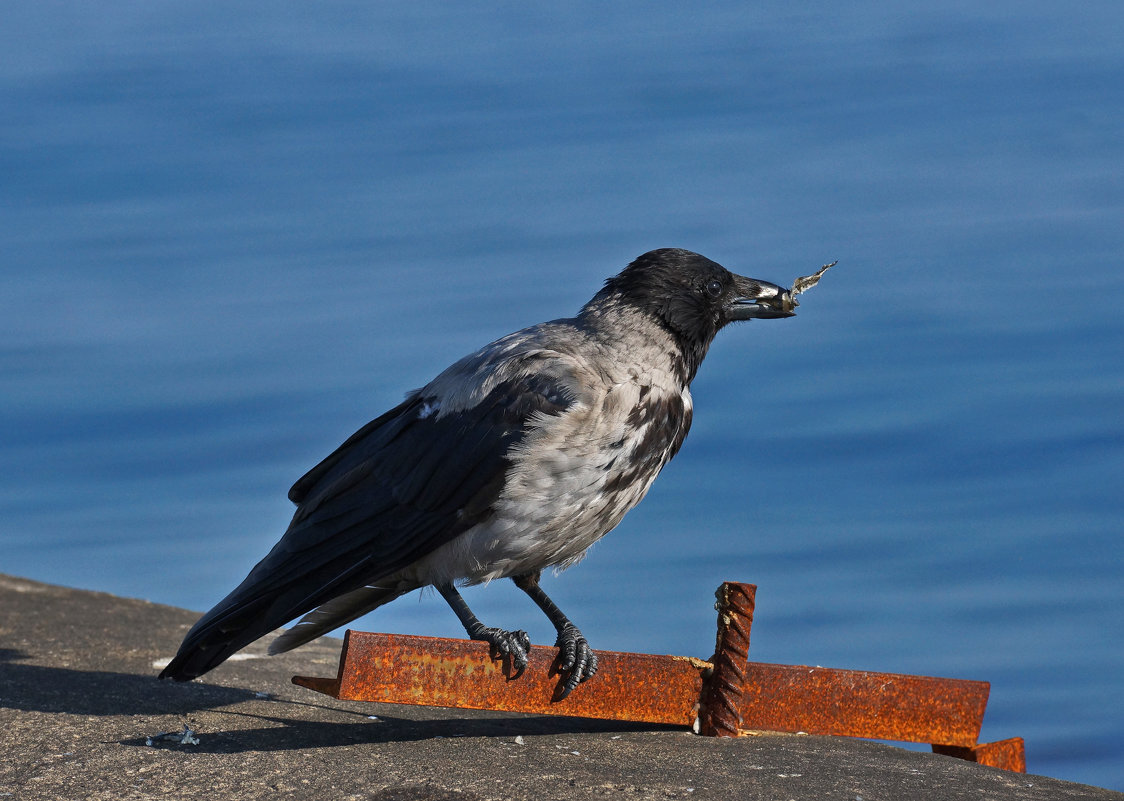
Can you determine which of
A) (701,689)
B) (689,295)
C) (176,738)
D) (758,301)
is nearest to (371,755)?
(176,738)

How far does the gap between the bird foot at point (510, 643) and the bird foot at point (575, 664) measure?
0.22 meters

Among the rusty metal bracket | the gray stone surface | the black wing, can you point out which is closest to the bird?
the black wing

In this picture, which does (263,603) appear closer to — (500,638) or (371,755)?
(371,755)

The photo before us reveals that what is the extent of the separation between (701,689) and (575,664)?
Answer: 0.65 meters

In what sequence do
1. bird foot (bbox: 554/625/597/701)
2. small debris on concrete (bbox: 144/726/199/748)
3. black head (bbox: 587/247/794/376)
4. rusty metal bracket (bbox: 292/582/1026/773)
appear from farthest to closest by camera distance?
black head (bbox: 587/247/794/376), bird foot (bbox: 554/625/597/701), small debris on concrete (bbox: 144/726/199/748), rusty metal bracket (bbox: 292/582/1026/773)

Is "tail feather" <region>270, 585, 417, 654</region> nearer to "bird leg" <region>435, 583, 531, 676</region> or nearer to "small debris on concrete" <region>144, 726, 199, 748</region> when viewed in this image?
"bird leg" <region>435, 583, 531, 676</region>

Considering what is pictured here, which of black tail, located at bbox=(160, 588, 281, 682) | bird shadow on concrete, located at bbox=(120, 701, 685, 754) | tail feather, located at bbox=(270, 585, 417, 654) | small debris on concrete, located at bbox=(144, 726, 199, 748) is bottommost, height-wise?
small debris on concrete, located at bbox=(144, 726, 199, 748)

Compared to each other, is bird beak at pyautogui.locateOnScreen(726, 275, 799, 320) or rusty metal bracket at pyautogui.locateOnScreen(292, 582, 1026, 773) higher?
bird beak at pyautogui.locateOnScreen(726, 275, 799, 320)

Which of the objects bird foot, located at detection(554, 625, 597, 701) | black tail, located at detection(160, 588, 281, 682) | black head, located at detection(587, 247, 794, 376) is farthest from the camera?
black head, located at detection(587, 247, 794, 376)

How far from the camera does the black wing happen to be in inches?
199

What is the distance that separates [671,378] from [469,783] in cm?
204

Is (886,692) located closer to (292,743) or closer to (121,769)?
(292,743)

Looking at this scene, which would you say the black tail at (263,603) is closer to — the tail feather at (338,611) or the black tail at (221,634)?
the black tail at (221,634)

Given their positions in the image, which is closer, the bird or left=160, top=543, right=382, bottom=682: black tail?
the bird
